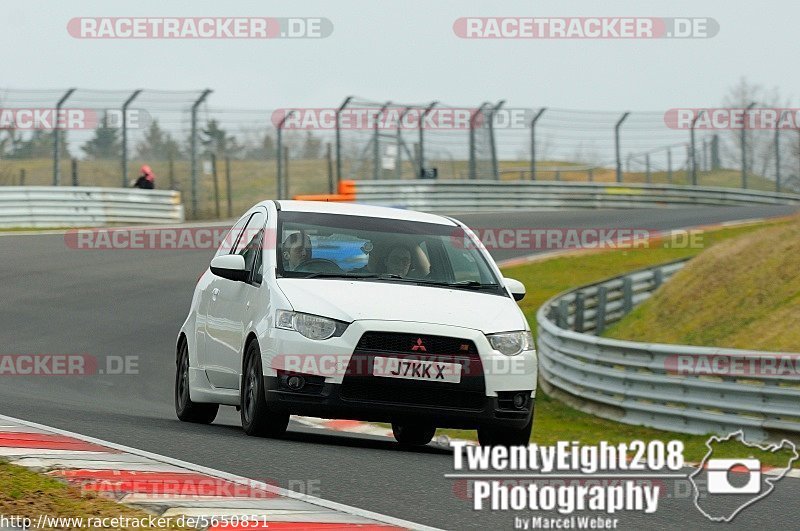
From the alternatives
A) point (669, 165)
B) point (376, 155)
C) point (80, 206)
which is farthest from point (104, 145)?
point (669, 165)

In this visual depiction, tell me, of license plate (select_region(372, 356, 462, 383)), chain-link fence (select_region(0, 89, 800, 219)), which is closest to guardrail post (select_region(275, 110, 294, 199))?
chain-link fence (select_region(0, 89, 800, 219))

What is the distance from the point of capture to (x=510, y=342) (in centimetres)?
912

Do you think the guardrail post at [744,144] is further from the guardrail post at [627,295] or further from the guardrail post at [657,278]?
the guardrail post at [627,295]

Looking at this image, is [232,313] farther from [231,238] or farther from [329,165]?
[329,165]

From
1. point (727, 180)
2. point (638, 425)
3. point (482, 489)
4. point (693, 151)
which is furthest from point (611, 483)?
point (727, 180)

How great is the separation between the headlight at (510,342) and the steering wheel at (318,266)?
1.16 metres

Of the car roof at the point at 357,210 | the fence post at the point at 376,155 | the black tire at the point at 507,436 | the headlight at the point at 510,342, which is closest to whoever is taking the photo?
the headlight at the point at 510,342

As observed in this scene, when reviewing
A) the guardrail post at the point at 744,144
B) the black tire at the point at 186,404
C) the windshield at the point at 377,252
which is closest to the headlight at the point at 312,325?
the windshield at the point at 377,252

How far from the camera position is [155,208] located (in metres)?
32.4

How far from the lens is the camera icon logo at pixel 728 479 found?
8.15 metres

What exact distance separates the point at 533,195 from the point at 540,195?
253 mm

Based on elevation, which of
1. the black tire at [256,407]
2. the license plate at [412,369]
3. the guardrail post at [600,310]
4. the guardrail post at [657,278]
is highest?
the license plate at [412,369]

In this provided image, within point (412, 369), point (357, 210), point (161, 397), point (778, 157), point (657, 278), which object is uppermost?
point (778, 157)

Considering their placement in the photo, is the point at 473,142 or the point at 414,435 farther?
the point at 473,142
